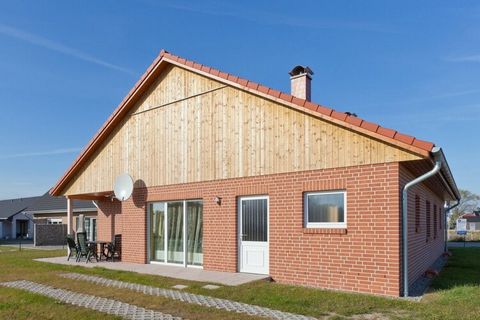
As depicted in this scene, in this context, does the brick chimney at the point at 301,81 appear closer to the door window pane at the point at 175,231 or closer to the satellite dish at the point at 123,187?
the door window pane at the point at 175,231

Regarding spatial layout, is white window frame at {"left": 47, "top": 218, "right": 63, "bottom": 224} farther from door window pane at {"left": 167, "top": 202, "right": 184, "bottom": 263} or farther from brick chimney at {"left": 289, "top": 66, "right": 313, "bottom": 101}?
brick chimney at {"left": 289, "top": 66, "right": 313, "bottom": 101}

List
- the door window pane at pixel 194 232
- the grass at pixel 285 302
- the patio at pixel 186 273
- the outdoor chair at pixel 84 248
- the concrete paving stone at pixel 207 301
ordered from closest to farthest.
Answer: the concrete paving stone at pixel 207 301 → the grass at pixel 285 302 → the patio at pixel 186 273 → the door window pane at pixel 194 232 → the outdoor chair at pixel 84 248

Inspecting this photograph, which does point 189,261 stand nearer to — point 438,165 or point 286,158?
point 286,158

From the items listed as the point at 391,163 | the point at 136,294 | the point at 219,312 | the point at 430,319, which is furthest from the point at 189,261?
the point at 430,319

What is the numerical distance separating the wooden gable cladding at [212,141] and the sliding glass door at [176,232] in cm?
89

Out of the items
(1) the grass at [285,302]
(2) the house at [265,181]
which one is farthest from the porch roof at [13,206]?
(1) the grass at [285,302]

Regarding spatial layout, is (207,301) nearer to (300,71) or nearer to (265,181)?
(265,181)

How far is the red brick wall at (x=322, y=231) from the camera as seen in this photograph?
9055mm

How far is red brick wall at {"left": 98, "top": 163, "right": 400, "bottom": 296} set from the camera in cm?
905

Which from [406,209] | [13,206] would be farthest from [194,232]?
[13,206]

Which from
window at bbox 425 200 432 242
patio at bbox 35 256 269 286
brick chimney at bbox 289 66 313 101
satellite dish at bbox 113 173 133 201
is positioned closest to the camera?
patio at bbox 35 256 269 286

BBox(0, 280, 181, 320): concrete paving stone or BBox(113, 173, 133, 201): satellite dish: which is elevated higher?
BBox(113, 173, 133, 201): satellite dish

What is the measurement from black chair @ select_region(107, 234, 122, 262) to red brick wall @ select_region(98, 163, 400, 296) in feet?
16.1

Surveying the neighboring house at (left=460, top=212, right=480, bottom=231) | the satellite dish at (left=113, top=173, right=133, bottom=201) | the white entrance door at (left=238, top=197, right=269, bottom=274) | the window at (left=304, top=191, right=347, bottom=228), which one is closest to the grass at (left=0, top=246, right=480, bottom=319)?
the white entrance door at (left=238, top=197, right=269, bottom=274)
